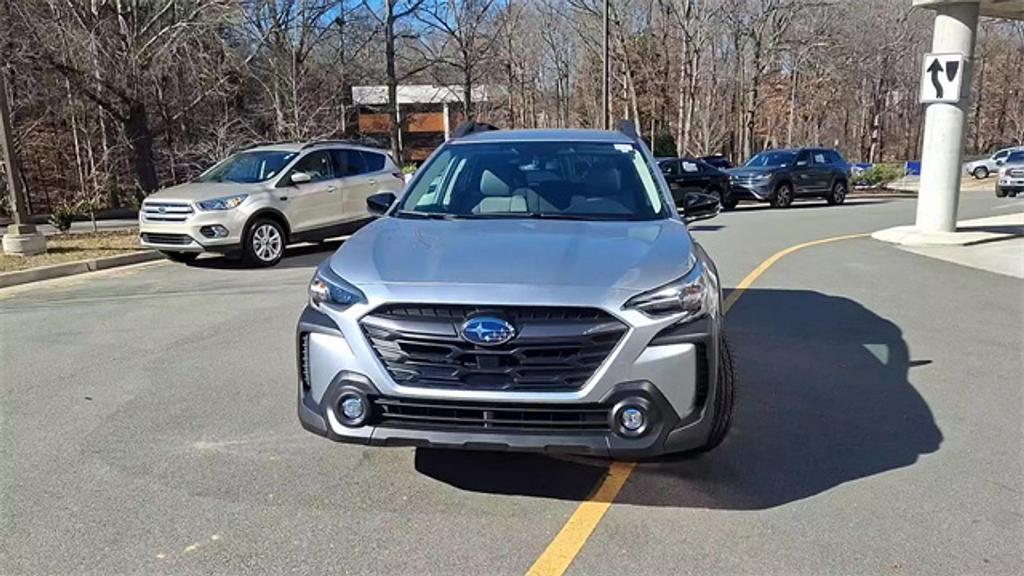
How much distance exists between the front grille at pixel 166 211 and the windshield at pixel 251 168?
1123 millimetres

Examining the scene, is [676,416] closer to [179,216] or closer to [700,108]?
[179,216]

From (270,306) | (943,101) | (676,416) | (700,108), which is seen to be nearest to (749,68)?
(700,108)

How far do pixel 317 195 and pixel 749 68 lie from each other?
41092 mm

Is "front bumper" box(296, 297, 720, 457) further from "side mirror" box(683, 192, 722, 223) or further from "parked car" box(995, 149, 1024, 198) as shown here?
"parked car" box(995, 149, 1024, 198)

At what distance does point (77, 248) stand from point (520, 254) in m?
11.3

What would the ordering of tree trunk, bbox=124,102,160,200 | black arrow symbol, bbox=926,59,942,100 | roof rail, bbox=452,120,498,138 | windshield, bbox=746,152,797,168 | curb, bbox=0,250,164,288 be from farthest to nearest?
windshield, bbox=746,152,797,168, tree trunk, bbox=124,102,160,200, black arrow symbol, bbox=926,59,942,100, curb, bbox=0,250,164,288, roof rail, bbox=452,120,498,138

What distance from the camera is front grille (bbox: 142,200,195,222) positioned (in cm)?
1006

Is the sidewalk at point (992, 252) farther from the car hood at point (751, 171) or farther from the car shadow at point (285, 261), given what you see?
the car shadow at point (285, 261)

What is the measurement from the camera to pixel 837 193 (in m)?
23.8

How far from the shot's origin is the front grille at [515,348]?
295 cm

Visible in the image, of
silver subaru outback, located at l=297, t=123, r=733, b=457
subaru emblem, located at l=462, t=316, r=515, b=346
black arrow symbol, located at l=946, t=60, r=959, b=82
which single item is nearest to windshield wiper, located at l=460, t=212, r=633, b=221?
silver subaru outback, located at l=297, t=123, r=733, b=457

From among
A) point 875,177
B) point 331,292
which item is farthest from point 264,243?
point 875,177

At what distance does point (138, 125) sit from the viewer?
18062 mm

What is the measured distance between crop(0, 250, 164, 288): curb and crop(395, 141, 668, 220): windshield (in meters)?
7.62
